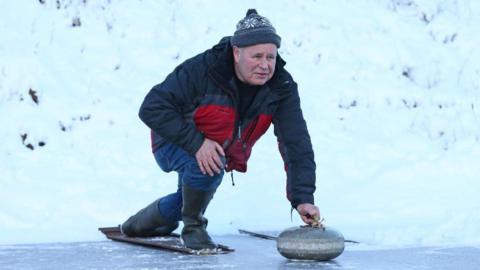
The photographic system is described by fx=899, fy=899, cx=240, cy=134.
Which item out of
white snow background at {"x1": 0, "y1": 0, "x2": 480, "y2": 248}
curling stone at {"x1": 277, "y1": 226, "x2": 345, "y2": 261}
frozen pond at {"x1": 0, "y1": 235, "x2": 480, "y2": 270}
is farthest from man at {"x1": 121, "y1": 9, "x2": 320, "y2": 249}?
white snow background at {"x1": 0, "y1": 0, "x2": 480, "y2": 248}

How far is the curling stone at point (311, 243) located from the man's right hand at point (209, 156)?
45 centimetres

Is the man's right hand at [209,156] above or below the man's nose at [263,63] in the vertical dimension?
below

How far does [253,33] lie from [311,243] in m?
1.01

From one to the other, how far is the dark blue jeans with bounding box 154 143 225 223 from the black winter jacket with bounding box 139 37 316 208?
160mm

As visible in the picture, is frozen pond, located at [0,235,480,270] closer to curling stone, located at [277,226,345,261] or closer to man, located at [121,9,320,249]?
curling stone, located at [277,226,345,261]

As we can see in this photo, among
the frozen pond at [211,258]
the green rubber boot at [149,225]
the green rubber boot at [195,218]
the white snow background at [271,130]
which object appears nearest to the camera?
the frozen pond at [211,258]

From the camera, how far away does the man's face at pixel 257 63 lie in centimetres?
417

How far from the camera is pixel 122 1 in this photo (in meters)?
9.79

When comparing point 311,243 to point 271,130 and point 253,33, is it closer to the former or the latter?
point 253,33

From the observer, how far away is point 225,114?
423 cm

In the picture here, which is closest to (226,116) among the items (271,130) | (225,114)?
(225,114)

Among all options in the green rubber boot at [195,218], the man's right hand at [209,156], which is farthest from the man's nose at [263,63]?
the green rubber boot at [195,218]

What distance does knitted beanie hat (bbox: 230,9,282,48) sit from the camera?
418 centimetres

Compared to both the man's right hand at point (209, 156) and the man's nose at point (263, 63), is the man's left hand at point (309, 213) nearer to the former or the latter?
the man's right hand at point (209, 156)
